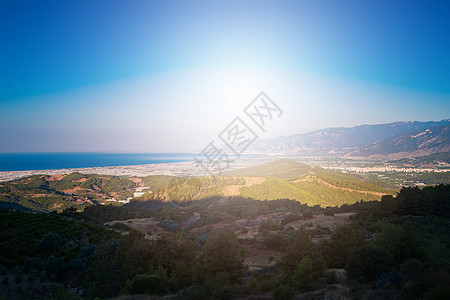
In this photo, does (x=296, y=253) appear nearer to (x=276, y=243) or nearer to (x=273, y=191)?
(x=276, y=243)

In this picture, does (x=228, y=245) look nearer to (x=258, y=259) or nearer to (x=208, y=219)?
(x=258, y=259)

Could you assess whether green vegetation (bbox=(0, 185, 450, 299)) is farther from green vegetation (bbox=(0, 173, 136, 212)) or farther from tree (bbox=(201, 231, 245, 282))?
green vegetation (bbox=(0, 173, 136, 212))

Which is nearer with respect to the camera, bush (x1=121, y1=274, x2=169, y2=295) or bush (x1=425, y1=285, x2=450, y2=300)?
bush (x1=425, y1=285, x2=450, y2=300)

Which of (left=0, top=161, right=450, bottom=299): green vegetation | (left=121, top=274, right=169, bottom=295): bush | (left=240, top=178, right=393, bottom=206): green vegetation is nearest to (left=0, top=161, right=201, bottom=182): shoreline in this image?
(left=240, top=178, right=393, bottom=206): green vegetation

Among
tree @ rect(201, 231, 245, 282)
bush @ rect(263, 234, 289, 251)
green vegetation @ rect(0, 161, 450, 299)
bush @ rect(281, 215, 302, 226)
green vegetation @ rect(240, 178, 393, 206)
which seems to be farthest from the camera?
green vegetation @ rect(240, 178, 393, 206)

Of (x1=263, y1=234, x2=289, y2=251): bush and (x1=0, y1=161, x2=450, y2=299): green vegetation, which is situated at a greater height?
(x1=0, y1=161, x2=450, y2=299): green vegetation

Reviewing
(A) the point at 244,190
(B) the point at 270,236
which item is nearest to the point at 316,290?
(B) the point at 270,236

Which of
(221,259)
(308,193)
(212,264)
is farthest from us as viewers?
(308,193)

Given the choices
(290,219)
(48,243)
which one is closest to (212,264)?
(48,243)
